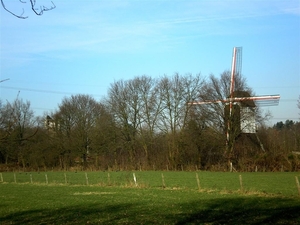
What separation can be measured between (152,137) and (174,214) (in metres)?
53.9

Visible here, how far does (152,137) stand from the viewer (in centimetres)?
6944

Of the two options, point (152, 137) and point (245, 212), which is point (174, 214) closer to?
point (245, 212)

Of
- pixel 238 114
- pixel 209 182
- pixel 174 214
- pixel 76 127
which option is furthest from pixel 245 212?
pixel 76 127

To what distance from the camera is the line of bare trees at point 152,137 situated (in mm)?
57000

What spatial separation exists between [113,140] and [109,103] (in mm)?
6605

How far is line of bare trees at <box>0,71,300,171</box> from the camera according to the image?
187 ft

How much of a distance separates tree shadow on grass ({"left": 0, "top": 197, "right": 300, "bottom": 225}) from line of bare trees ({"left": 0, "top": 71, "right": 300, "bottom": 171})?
37.6 m

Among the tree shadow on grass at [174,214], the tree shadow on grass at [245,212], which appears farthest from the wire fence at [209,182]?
the tree shadow on grass at [174,214]

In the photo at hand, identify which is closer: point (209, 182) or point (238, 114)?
point (209, 182)

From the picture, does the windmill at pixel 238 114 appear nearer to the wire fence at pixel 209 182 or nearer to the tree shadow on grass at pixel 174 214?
the wire fence at pixel 209 182

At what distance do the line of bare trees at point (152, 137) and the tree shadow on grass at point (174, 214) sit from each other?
37583mm

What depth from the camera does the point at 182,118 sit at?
2522 inches

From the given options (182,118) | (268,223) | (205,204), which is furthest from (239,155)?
(268,223)

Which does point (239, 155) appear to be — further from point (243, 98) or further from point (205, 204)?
point (205, 204)
